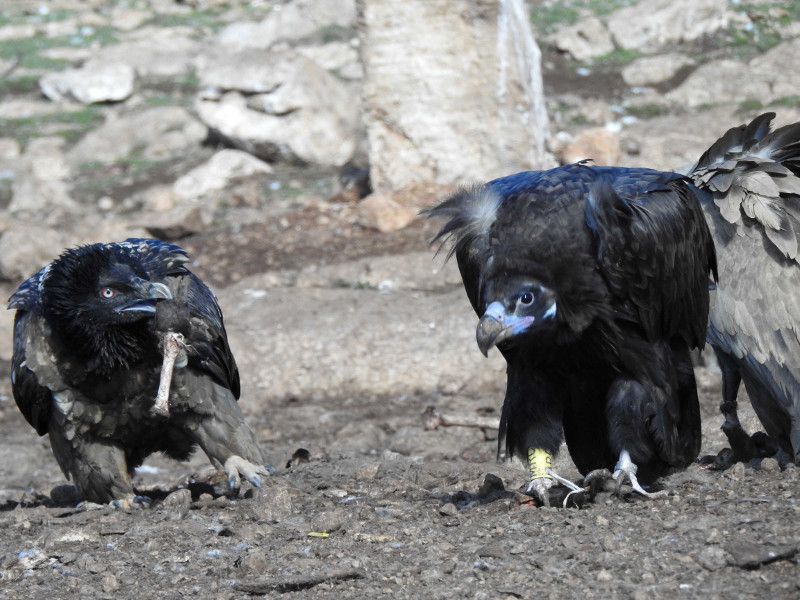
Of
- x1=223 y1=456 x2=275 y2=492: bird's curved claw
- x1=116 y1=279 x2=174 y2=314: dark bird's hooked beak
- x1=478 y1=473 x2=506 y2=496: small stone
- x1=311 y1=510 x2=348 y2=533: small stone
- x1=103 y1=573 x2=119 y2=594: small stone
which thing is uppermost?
x1=116 y1=279 x2=174 y2=314: dark bird's hooked beak

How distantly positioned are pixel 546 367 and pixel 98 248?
245cm

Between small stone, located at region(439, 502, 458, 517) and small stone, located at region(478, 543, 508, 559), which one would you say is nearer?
small stone, located at region(478, 543, 508, 559)

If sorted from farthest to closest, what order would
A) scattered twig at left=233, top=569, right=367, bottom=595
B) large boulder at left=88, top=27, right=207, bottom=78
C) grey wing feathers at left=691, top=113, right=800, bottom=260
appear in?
large boulder at left=88, top=27, right=207, bottom=78 → grey wing feathers at left=691, top=113, right=800, bottom=260 → scattered twig at left=233, top=569, right=367, bottom=595

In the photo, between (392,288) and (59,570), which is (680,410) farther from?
(392,288)

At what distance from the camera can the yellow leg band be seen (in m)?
4.45

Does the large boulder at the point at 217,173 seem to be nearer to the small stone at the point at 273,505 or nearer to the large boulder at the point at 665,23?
the large boulder at the point at 665,23

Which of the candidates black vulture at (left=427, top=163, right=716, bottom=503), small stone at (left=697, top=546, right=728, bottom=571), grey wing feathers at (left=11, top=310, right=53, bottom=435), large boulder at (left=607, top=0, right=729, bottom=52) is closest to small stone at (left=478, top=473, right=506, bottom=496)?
black vulture at (left=427, top=163, right=716, bottom=503)

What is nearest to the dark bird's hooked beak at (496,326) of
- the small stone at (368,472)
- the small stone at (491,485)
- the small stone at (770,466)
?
the small stone at (491,485)

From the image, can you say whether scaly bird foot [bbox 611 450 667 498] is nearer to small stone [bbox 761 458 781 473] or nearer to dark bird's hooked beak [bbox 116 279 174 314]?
small stone [bbox 761 458 781 473]

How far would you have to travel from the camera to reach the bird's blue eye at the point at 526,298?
397 centimetres

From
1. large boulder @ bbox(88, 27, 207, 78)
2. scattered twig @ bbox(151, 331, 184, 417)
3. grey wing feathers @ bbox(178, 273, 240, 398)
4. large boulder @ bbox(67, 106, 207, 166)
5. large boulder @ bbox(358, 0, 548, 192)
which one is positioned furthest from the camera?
large boulder @ bbox(88, 27, 207, 78)

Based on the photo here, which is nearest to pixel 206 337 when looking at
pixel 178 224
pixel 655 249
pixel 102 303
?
pixel 102 303

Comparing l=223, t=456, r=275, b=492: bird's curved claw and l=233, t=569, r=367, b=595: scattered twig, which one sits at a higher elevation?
l=233, t=569, r=367, b=595: scattered twig

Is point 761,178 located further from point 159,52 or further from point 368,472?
point 159,52
